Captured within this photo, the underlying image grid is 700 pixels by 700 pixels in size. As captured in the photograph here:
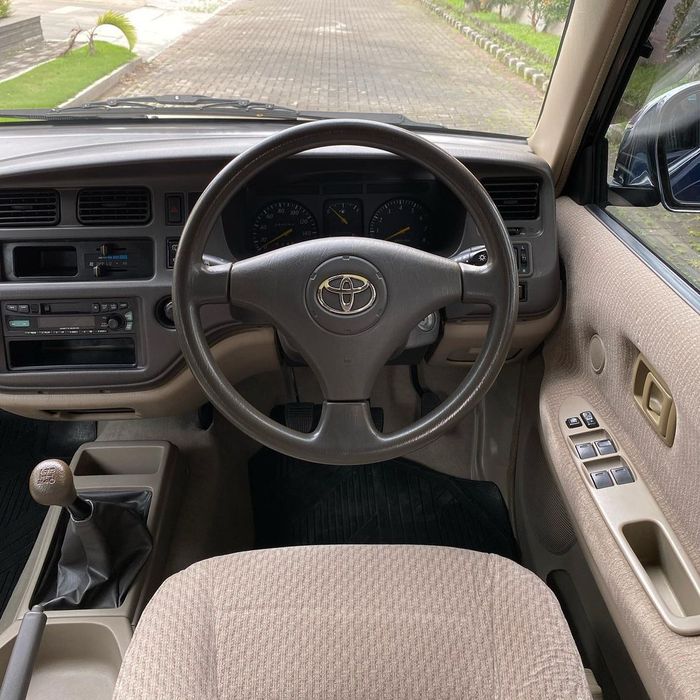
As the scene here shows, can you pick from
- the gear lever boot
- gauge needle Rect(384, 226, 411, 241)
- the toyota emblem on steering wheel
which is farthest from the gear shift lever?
gauge needle Rect(384, 226, 411, 241)

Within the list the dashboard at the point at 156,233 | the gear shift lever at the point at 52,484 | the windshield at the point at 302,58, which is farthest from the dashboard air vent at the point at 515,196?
the gear shift lever at the point at 52,484

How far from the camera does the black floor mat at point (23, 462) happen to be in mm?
2135

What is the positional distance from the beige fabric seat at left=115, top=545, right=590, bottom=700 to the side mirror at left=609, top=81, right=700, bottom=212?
90 centimetres

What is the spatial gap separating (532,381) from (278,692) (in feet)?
3.99

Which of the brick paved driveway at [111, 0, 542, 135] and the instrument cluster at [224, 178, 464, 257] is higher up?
the brick paved driveway at [111, 0, 542, 135]

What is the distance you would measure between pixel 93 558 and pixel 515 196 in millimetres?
1323

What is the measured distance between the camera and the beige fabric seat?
1113 millimetres

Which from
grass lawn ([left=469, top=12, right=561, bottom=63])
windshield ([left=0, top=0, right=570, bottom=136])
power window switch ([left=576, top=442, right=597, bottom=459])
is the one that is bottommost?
power window switch ([left=576, top=442, right=597, bottom=459])

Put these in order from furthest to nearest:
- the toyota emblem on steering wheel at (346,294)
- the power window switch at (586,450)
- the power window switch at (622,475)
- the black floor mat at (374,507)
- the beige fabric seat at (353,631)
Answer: the black floor mat at (374,507) → the power window switch at (586,450) → the power window switch at (622,475) → the toyota emblem on steering wheel at (346,294) → the beige fabric seat at (353,631)

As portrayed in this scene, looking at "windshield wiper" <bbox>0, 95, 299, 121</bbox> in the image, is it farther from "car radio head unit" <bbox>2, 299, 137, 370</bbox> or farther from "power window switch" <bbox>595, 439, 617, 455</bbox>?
"power window switch" <bbox>595, 439, 617, 455</bbox>

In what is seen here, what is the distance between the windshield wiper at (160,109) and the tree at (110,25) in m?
0.15

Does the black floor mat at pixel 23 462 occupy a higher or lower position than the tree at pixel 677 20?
lower

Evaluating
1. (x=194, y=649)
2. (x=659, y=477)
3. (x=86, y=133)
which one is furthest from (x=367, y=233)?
(x=194, y=649)

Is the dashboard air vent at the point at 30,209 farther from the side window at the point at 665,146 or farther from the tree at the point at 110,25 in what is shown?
the side window at the point at 665,146
